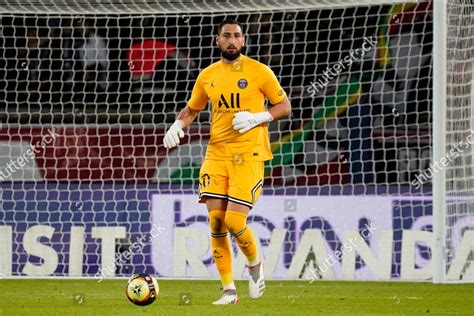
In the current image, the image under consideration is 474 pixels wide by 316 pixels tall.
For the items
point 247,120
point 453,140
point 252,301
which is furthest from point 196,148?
point 247,120

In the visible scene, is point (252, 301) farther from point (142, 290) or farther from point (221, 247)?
point (142, 290)

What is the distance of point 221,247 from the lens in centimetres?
861

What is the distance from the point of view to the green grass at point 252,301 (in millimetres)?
8070

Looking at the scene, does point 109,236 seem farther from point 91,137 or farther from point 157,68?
point 157,68

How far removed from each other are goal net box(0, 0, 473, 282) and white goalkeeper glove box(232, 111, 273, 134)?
11.7 feet

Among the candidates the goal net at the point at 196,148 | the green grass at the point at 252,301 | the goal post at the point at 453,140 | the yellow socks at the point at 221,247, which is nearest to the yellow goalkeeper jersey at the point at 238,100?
the yellow socks at the point at 221,247

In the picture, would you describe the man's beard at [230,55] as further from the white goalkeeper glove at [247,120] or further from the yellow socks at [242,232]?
the yellow socks at [242,232]

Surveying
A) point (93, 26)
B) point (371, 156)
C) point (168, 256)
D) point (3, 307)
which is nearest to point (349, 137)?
point (371, 156)

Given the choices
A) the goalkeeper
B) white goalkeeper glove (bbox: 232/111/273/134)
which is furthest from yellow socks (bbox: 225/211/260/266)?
white goalkeeper glove (bbox: 232/111/273/134)

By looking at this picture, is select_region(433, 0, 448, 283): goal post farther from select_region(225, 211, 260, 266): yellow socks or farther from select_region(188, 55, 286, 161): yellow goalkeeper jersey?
select_region(225, 211, 260, 266): yellow socks

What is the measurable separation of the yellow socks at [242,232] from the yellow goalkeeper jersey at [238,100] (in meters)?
0.46

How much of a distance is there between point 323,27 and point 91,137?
3.54 meters

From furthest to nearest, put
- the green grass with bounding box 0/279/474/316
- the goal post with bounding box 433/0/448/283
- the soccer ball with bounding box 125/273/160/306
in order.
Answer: the goal post with bounding box 433/0/448/283, the green grass with bounding box 0/279/474/316, the soccer ball with bounding box 125/273/160/306

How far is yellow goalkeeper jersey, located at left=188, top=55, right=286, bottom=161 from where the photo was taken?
28.0 feet
